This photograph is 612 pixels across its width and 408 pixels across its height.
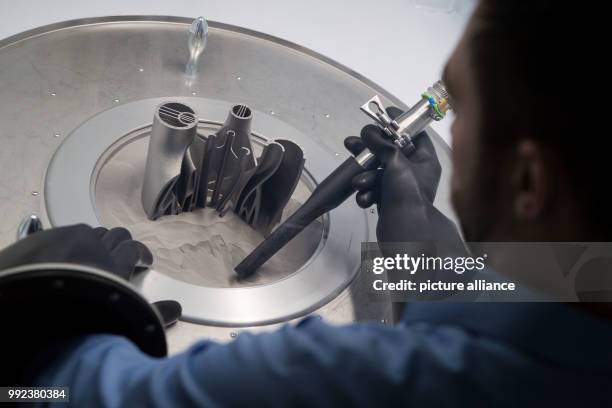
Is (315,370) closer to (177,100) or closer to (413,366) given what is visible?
(413,366)

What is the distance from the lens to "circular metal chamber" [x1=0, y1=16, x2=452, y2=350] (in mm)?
697

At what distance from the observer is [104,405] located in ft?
1.38

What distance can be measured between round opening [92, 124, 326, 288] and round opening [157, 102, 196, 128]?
0.08 metres

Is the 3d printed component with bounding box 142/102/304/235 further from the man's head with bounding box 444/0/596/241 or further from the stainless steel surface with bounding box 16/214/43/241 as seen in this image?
the man's head with bounding box 444/0/596/241

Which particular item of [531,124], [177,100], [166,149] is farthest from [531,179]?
[177,100]

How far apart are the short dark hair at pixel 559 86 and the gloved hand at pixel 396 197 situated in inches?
14.0

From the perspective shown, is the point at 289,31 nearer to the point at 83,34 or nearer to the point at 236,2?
the point at 236,2

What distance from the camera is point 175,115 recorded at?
755mm

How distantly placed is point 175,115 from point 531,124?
495 mm

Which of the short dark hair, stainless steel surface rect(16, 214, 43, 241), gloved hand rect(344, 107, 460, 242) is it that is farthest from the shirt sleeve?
gloved hand rect(344, 107, 460, 242)

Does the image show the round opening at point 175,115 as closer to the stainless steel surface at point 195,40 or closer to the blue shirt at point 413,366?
the stainless steel surface at point 195,40

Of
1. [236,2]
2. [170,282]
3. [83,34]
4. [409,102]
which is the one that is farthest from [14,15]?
[409,102]

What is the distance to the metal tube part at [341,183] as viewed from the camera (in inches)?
29.8

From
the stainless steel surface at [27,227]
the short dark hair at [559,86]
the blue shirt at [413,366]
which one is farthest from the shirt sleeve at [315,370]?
the stainless steel surface at [27,227]
